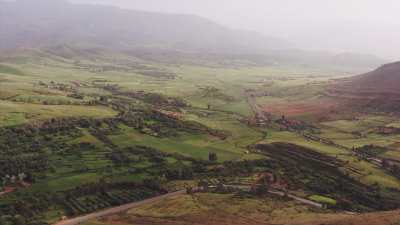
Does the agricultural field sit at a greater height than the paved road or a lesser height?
greater

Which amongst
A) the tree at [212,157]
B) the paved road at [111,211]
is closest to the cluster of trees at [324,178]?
the tree at [212,157]

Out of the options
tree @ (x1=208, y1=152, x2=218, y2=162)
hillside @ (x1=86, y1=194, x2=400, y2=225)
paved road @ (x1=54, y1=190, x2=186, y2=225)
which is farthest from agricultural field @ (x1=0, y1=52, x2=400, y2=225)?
A: paved road @ (x1=54, y1=190, x2=186, y2=225)

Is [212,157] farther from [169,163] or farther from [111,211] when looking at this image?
[111,211]

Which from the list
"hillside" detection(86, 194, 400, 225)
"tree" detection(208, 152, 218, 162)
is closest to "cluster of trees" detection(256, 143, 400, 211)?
"tree" detection(208, 152, 218, 162)

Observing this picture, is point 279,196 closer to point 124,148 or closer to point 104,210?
point 104,210

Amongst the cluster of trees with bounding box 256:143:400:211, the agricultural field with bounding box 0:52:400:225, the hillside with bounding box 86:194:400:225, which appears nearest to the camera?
the hillside with bounding box 86:194:400:225

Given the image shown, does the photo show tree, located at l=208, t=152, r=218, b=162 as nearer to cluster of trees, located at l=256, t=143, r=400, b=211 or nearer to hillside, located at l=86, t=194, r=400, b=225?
cluster of trees, located at l=256, t=143, r=400, b=211

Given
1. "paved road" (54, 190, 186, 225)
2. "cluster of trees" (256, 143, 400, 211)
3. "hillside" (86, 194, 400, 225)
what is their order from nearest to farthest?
"hillside" (86, 194, 400, 225), "paved road" (54, 190, 186, 225), "cluster of trees" (256, 143, 400, 211)

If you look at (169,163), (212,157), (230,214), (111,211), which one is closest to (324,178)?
(212,157)

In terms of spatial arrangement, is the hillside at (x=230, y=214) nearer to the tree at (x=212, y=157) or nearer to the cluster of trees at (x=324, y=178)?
the cluster of trees at (x=324, y=178)

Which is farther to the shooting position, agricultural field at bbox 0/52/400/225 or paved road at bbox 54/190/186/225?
agricultural field at bbox 0/52/400/225

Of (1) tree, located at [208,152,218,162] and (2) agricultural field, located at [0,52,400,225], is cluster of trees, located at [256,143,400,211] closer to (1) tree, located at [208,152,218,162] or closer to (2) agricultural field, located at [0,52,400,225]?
(2) agricultural field, located at [0,52,400,225]

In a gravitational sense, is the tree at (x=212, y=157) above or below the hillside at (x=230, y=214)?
above

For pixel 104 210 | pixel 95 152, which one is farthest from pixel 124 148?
pixel 104 210
